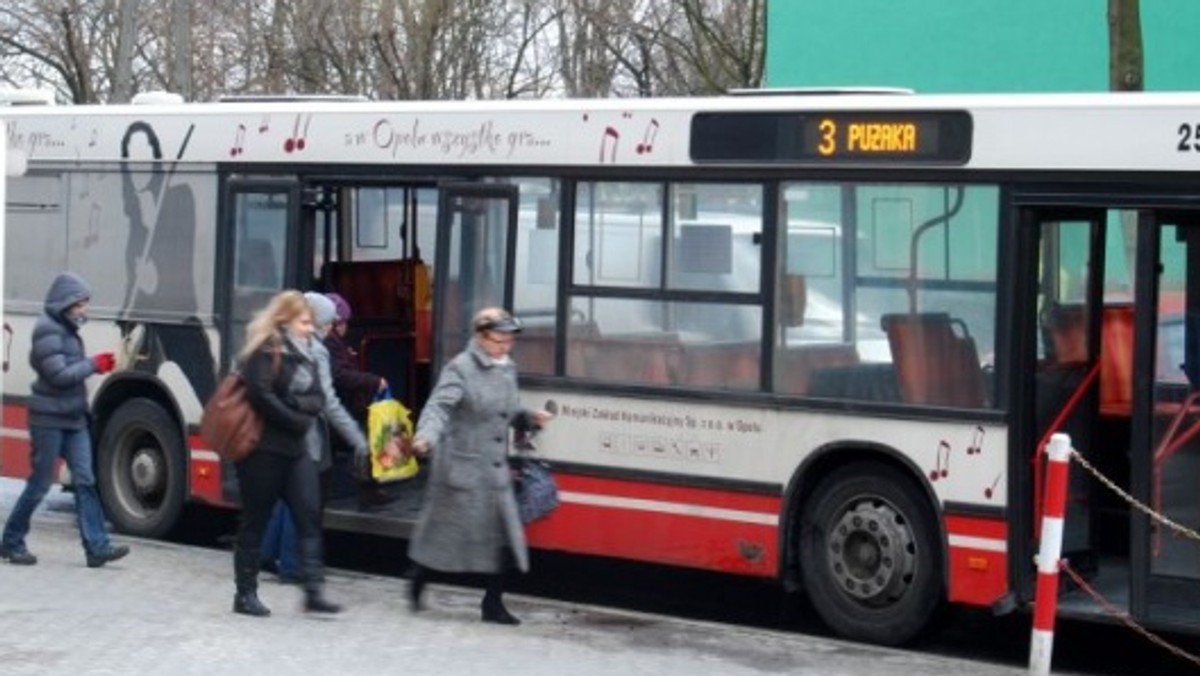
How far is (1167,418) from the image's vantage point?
11.1 meters

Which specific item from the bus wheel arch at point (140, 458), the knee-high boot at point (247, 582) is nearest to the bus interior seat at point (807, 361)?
the knee-high boot at point (247, 582)

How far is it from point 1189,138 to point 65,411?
614 centimetres

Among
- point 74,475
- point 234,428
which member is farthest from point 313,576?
point 74,475

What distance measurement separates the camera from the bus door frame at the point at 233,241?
14664mm

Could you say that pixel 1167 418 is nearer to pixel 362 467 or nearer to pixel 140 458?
pixel 362 467

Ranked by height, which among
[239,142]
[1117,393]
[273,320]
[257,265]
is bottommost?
[1117,393]

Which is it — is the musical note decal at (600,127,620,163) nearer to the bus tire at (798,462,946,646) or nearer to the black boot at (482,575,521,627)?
the bus tire at (798,462,946,646)

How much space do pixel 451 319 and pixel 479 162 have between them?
880 millimetres

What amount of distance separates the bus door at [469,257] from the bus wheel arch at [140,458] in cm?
231

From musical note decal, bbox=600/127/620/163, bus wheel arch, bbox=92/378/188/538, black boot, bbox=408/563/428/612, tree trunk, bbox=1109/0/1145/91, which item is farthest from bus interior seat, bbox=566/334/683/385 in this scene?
tree trunk, bbox=1109/0/1145/91

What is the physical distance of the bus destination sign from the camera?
1172cm

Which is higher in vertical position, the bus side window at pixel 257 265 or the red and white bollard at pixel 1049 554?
the bus side window at pixel 257 265

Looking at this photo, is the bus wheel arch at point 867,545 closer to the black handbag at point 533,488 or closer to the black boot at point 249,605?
the black handbag at point 533,488

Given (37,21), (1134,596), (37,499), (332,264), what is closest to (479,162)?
(332,264)
